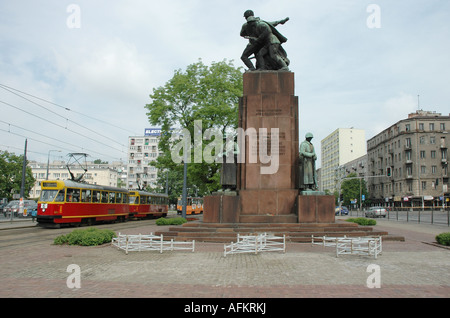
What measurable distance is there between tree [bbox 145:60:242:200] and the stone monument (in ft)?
39.4

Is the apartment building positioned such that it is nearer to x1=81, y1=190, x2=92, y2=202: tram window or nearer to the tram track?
x1=81, y1=190, x2=92, y2=202: tram window

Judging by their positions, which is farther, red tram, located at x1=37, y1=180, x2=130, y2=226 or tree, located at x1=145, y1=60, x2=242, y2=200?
tree, located at x1=145, y1=60, x2=242, y2=200

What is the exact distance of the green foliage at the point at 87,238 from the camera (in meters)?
12.8

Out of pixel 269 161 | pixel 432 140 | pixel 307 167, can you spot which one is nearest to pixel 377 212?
pixel 307 167

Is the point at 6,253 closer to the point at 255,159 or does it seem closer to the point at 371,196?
the point at 255,159

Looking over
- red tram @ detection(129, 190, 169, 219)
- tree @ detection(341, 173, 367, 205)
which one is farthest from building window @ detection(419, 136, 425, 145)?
red tram @ detection(129, 190, 169, 219)

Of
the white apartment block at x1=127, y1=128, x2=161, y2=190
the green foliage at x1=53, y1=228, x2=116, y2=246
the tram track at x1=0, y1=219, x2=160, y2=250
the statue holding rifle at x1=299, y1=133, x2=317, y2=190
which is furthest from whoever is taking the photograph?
the white apartment block at x1=127, y1=128, x2=161, y2=190

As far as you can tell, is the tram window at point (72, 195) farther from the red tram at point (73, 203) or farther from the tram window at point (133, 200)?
the tram window at point (133, 200)

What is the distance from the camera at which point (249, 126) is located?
15391 mm

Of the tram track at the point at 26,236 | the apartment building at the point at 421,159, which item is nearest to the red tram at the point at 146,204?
the tram track at the point at 26,236

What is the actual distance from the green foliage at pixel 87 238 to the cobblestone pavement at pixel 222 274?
4.37 feet

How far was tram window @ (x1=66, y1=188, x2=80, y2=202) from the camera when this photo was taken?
23.6 meters

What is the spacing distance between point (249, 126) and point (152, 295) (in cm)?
1039
